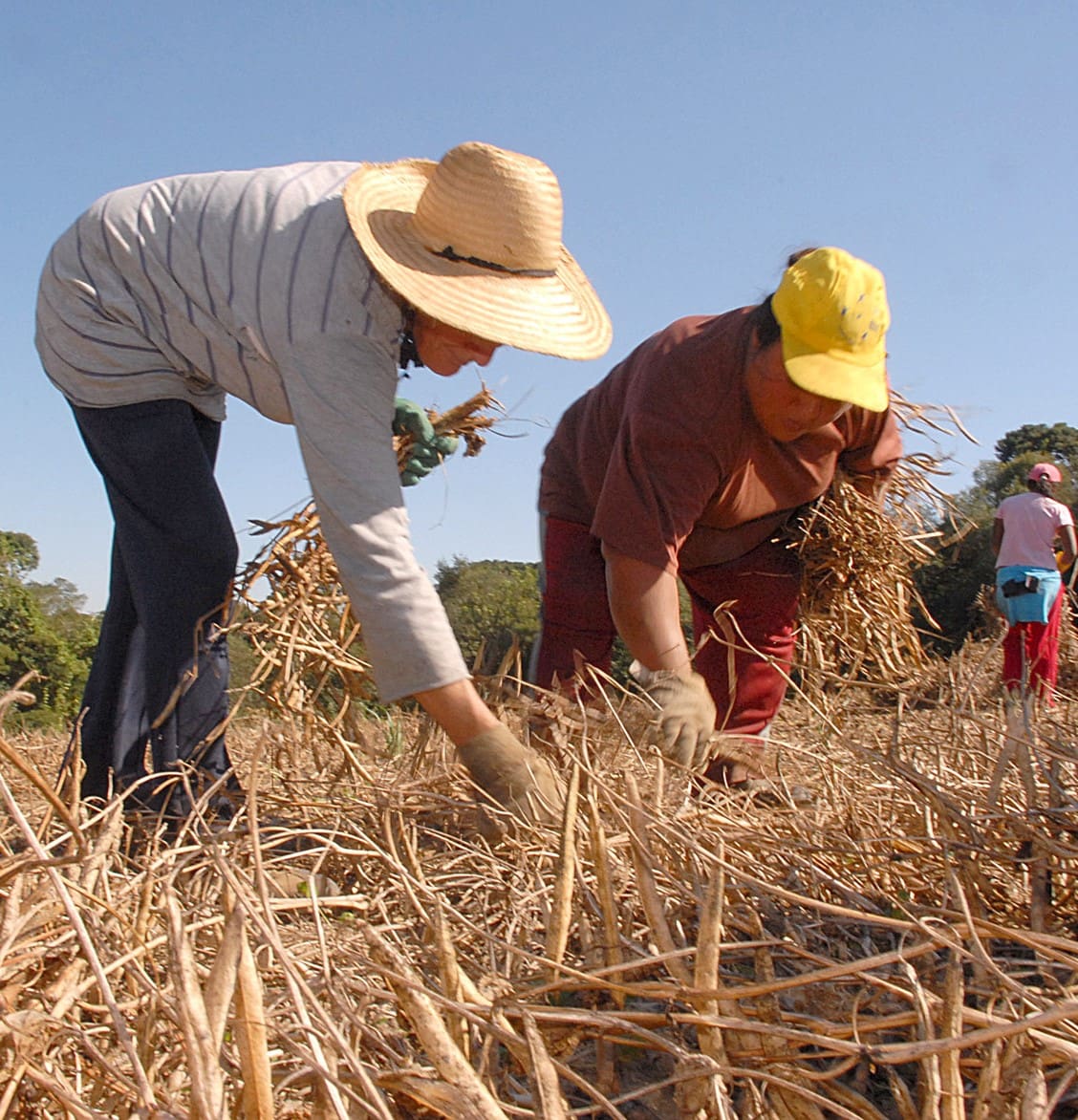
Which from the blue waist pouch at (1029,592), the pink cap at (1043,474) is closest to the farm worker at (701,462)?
the blue waist pouch at (1029,592)

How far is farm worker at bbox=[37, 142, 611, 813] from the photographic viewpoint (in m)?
1.77

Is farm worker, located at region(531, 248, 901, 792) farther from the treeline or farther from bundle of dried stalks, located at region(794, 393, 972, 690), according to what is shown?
the treeline

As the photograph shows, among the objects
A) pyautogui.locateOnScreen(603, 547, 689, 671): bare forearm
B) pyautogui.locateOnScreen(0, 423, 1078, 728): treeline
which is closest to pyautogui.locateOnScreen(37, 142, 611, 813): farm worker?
pyautogui.locateOnScreen(603, 547, 689, 671): bare forearm

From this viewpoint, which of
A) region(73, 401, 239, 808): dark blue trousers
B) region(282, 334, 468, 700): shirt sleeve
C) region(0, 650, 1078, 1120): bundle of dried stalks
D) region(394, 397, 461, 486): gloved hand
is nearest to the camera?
region(0, 650, 1078, 1120): bundle of dried stalks

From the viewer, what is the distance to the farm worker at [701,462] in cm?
216

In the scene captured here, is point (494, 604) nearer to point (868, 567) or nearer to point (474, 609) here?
point (474, 609)

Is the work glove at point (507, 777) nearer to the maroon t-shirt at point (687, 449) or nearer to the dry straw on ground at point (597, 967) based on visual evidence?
the dry straw on ground at point (597, 967)

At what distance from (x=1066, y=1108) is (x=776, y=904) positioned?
1.31 feet

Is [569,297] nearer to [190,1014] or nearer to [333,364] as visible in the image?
[333,364]

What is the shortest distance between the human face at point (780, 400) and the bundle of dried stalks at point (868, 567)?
1.66ft

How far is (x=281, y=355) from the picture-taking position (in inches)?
70.5

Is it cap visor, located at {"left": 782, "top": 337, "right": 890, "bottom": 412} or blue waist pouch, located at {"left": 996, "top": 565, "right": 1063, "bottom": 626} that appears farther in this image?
blue waist pouch, located at {"left": 996, "top": 565, "right": 1063, "bottom": 626}

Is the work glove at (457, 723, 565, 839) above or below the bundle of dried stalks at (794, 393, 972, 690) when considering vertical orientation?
below

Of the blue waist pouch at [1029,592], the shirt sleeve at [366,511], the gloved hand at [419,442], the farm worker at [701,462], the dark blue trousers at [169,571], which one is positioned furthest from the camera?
the blue waist pouch at [1029,592]
